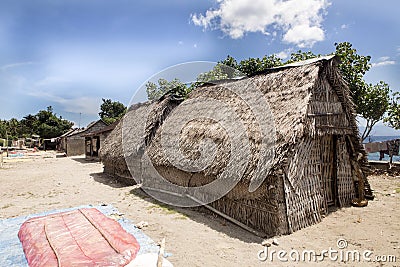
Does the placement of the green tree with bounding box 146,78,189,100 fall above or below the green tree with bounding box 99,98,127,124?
below

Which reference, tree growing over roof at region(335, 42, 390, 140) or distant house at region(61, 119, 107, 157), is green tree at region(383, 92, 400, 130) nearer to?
tree growing over roof at region(335, 42, 390, 140)

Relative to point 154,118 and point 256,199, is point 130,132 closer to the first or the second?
point 154,118

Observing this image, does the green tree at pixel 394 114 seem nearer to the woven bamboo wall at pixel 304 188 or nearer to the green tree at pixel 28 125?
the woven bamboo wall at pixel 304 188

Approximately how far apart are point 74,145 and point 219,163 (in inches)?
1020

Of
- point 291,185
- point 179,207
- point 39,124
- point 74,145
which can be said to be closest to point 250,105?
point 291,185

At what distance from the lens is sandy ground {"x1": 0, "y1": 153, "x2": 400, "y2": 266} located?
489cm

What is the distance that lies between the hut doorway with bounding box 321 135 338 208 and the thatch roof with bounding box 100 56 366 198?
0.44 metres

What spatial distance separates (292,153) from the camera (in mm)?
5934

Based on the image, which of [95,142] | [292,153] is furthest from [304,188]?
[95,142]

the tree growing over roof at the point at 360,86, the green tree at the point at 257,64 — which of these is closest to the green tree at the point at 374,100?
the tree growing over roof at the point at 360,86

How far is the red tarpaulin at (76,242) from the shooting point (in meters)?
4.45

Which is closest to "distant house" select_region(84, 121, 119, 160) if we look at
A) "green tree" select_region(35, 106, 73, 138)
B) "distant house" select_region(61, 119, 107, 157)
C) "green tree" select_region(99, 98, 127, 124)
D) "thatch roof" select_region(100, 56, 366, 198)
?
"distant house" select_region(61, 119, 107, 157)

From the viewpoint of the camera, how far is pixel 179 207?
8.09 meters

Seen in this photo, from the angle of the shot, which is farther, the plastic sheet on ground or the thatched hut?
the thatched hut
